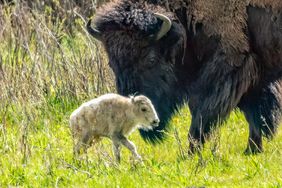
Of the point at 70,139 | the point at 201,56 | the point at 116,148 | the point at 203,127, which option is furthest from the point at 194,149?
the point at 70,139

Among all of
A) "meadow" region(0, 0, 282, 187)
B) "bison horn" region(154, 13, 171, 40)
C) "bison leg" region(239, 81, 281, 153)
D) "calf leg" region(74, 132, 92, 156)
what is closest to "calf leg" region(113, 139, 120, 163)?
"meadow" region(0, 0, 282, 187)

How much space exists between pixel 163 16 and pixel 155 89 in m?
0.69

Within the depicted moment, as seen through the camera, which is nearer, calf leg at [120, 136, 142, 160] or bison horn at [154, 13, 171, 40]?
calf leg at [120, 136, 142, 160]

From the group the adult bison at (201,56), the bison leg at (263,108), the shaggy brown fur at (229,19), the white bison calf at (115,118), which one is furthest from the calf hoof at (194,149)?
the shaggy brown fur at (229,19)

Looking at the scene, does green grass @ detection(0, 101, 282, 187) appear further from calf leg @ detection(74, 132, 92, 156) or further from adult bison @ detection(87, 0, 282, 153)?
adult bison @ detection(87, 0, 282, 153)

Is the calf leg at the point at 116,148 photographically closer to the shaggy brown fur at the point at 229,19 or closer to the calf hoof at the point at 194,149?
the calf hoof at the point at 194,149

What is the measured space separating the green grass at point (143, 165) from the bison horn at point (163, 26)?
92 cm

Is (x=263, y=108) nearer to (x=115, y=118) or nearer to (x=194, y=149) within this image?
(x=194, y=149)

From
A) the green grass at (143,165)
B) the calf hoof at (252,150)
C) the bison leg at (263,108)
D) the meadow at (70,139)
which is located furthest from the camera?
the bison leg at (263,108)

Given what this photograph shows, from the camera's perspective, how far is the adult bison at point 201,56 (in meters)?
8.37

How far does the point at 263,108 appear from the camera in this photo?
8781 millimetres

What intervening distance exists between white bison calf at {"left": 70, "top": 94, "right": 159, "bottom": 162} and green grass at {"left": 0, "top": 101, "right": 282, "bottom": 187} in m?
0.15

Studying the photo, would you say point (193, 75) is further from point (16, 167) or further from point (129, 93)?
point (16, 167)

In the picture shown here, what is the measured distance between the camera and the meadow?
701 centimetres
